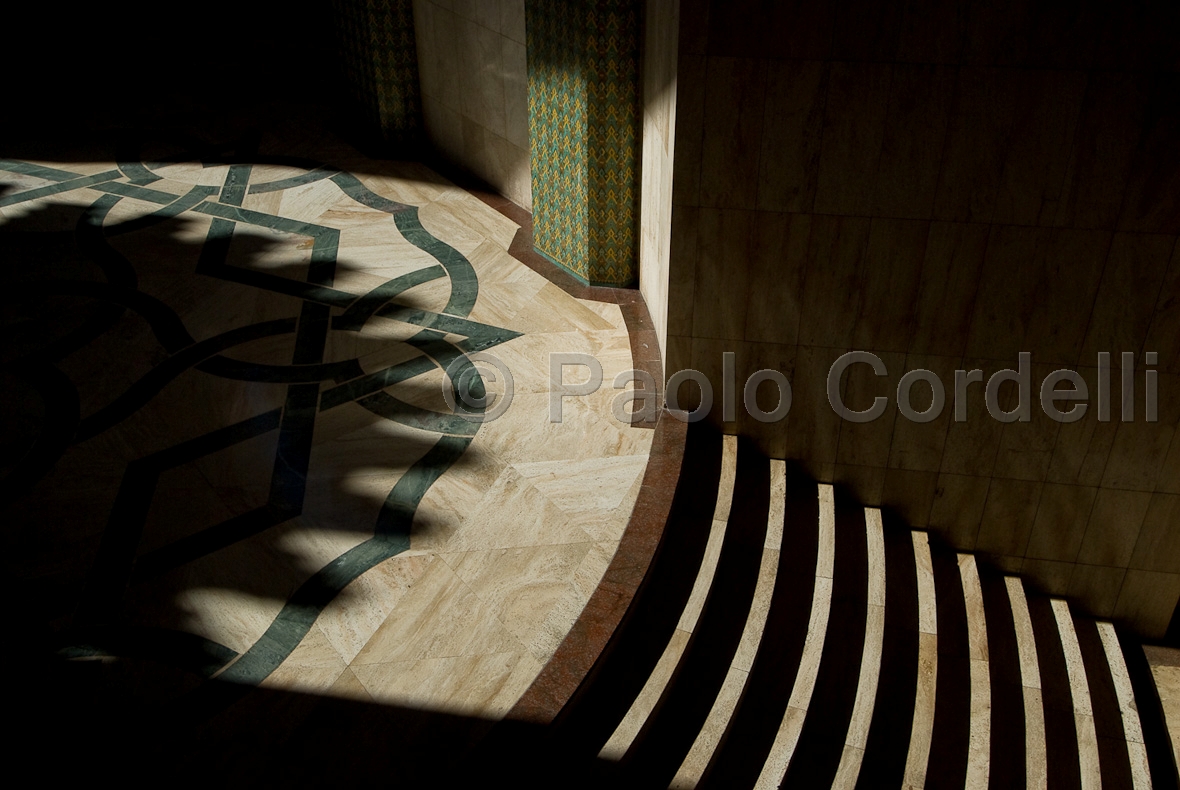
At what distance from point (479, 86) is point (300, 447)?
160 inches

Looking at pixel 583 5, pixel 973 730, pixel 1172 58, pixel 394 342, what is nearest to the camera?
pixel 1172 58

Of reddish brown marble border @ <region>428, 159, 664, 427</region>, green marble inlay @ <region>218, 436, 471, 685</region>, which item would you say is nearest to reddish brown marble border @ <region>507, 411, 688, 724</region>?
reddish brown marble border @ <region>428, 159, 664, 427</region>

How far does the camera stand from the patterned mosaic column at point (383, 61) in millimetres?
9195

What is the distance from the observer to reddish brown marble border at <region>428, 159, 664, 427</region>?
22.2ft

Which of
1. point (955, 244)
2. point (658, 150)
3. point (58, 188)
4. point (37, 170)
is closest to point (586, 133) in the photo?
point (658, 150)

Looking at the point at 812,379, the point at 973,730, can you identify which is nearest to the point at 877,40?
the point at 812,379

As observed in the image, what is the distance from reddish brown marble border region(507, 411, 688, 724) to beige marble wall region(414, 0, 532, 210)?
342 centimetres

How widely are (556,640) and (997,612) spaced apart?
3083 millimetres

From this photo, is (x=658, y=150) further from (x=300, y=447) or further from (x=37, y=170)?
(x=37, y=170)

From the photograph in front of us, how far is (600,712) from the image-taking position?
462 centimetres

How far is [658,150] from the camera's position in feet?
20.9

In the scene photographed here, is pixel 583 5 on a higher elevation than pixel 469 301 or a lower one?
higher

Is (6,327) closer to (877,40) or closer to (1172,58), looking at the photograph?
(877,40)

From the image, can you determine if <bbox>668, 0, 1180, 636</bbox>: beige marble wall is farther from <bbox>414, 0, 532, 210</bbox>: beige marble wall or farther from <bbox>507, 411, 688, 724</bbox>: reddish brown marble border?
<bbox>414, 0, 532, 210</bbox>: beige marble wall
